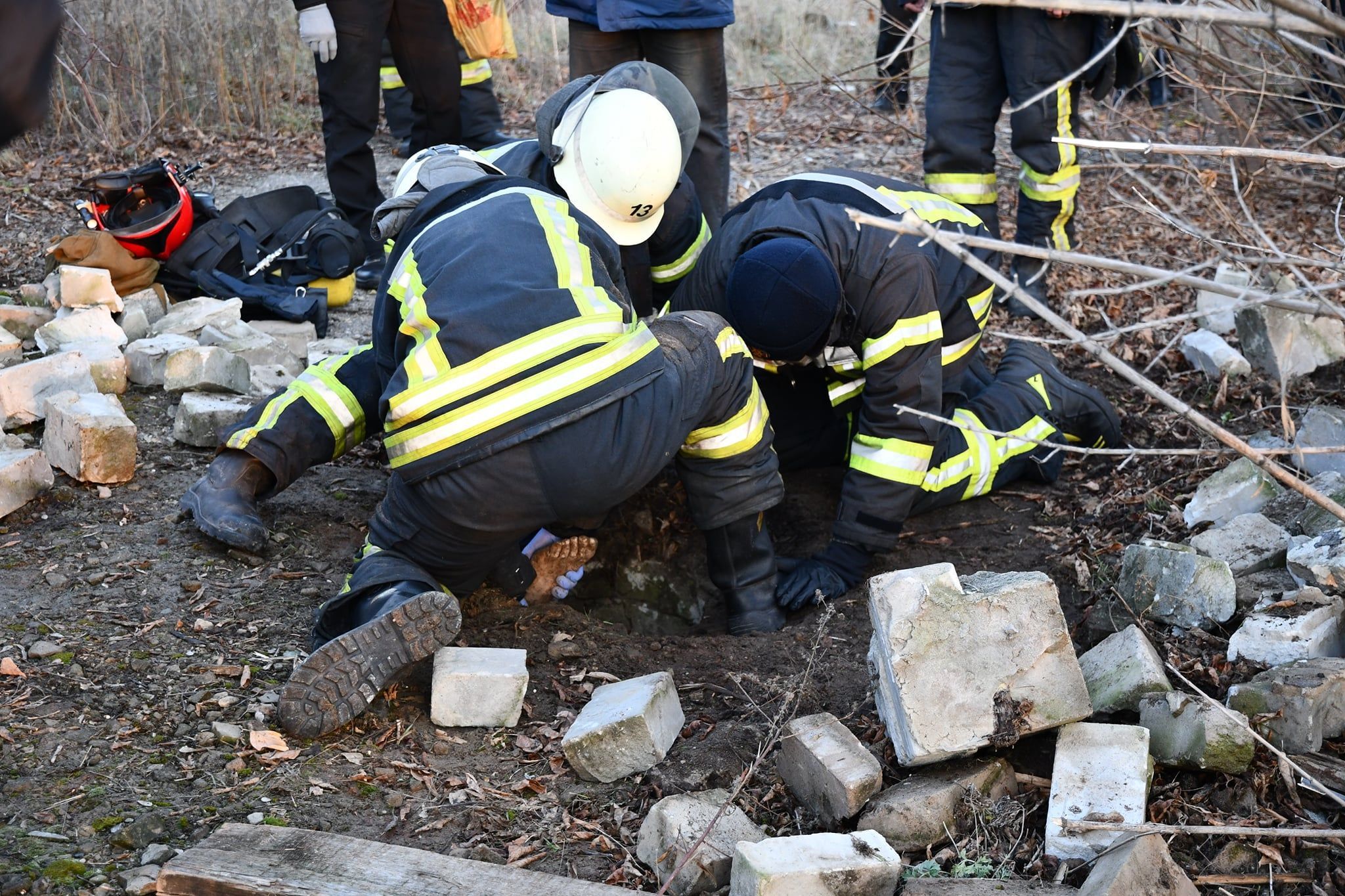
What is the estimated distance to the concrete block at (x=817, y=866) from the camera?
1.95 m

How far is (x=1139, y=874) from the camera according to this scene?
1944 mm

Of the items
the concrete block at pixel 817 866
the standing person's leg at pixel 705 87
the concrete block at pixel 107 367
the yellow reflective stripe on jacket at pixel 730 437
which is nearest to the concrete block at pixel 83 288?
the concrete block at pixel 107 367

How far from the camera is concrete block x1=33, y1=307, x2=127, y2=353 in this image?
4.27 metres

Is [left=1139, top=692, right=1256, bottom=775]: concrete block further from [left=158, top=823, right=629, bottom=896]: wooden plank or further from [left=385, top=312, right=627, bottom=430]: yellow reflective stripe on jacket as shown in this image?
[left=385, top=312, right=627, bottom=430]: yellow reflective stripe on jacket

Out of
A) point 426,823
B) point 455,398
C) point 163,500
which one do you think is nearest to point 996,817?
point 426,823

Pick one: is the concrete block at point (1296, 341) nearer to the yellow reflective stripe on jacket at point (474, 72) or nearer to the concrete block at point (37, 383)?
the yellow reflective stripe on jacket at point (474, 72)

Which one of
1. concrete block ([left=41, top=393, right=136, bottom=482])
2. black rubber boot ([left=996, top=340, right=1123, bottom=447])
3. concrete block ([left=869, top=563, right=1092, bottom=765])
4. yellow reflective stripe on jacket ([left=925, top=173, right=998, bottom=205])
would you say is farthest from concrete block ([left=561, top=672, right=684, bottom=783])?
yellow reflective stripe on jacket ([left=925, top=173, right=998, bottom=205])

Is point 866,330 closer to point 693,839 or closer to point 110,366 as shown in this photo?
point 693,839

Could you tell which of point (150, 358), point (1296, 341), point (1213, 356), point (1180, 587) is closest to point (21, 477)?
point (150, 358)

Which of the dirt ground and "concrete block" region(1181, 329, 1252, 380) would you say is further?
"concrete block" region(1181, 329, 1252, 380)

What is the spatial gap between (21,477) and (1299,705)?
3.32 metres

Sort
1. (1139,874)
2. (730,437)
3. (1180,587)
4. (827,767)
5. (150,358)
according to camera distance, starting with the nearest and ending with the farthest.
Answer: (1139,874) → (827,767) → (1180,587) → (730,437) → (150,358)

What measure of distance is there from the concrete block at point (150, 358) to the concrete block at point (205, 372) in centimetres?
8

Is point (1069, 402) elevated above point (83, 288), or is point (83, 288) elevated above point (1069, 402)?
point (83, 288)
